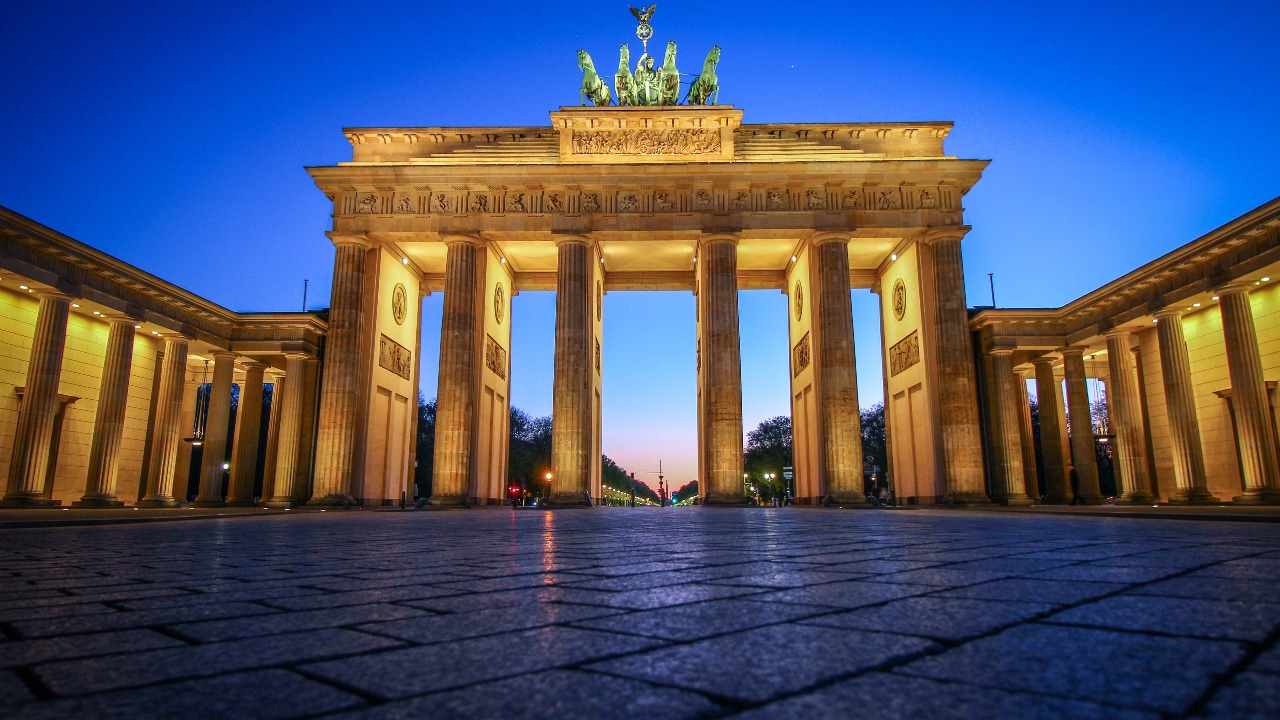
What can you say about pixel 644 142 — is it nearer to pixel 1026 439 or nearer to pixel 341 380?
pixel 341 380

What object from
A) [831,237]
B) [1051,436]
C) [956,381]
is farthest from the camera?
[1051,436]

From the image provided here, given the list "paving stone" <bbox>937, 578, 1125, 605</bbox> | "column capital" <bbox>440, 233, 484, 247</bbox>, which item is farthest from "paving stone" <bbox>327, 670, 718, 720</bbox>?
"column capital" <bbox>440, 233, 484, 247</bbox>

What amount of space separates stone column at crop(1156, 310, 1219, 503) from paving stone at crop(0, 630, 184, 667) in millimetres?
26528

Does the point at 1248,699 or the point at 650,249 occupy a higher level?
the point at 650,249

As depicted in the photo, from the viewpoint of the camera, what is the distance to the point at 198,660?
5.01 ft

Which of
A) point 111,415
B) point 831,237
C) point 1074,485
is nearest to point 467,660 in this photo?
point 831,237

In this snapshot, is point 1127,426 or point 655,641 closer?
point 655,641

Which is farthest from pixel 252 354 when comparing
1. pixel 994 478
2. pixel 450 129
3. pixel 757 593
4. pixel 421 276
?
pixel 757 593

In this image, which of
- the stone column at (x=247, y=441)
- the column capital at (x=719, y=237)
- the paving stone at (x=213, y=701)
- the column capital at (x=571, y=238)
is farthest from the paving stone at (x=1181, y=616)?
the stone column at (x=247, y=441)

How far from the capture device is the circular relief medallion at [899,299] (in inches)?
1089

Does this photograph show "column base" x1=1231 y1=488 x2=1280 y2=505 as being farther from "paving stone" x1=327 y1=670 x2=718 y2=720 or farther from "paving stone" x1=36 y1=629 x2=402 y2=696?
"paving stone" x1=36 y1=629 x2=402 y2=696

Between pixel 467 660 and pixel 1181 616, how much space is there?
5.85ft

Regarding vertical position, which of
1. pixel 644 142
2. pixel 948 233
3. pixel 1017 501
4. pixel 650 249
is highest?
pixel 644 142

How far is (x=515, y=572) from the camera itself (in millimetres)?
3389
